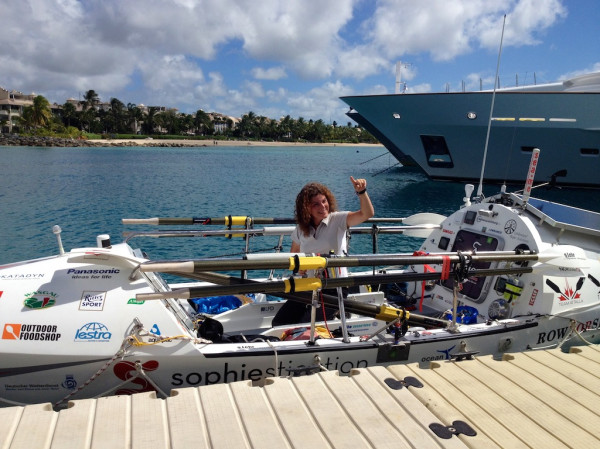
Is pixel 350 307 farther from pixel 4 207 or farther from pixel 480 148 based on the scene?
pixel 480 148

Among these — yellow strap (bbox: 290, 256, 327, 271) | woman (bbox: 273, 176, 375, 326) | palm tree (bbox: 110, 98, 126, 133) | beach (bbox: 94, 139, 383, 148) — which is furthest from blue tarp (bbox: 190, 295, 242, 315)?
palm tree (bbox: 110, 98, 126, 133)

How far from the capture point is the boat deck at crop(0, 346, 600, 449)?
11.2 feet

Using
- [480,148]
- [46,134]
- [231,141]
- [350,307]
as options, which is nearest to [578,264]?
[350,307]

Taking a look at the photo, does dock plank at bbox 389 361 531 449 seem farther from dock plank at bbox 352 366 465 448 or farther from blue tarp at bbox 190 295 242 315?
blue tarp at bbox 190 295 242 315

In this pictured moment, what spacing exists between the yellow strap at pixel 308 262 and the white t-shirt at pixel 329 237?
3.46 ft

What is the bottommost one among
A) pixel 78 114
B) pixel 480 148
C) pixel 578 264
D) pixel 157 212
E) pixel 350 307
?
pixel 157 212

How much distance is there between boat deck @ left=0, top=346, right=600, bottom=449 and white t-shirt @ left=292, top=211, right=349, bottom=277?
172 centimetres

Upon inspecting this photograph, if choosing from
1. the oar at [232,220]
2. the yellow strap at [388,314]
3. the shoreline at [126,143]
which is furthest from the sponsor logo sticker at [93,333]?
the shoreline at [126,143]

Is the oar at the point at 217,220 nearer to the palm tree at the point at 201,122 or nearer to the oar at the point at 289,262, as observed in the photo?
the oar at the point at 289,262

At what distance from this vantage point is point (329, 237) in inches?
226

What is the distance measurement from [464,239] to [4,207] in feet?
82.1

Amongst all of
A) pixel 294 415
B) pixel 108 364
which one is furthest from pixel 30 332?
pixel 294 415

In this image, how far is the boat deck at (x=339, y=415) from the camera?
340cm

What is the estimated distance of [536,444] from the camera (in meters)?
3.48
